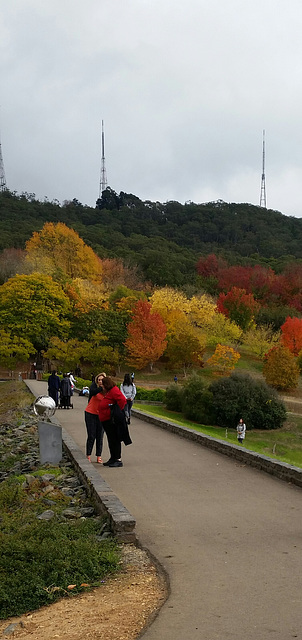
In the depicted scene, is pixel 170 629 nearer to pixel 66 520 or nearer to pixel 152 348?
pixel 66 520

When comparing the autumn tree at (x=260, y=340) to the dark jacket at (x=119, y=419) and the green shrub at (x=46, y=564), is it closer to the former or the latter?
the dark jacket at (x=119, y=419)

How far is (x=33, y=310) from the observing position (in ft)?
190

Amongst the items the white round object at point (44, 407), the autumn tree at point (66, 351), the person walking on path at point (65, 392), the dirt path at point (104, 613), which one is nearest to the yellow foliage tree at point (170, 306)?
the autumn tree at point (66, 351)

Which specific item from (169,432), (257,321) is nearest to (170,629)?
(169,432)

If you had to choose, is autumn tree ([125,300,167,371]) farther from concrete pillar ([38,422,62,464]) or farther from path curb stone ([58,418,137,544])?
path curb stone ([58,418,137,544])

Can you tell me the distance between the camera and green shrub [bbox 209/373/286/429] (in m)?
40.4

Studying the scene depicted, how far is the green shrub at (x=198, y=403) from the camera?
40.8 meters

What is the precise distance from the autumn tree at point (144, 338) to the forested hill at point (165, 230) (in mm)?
33874

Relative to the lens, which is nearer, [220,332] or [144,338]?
[144,338]

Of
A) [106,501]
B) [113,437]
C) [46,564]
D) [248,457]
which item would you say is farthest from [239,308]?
[46,564]

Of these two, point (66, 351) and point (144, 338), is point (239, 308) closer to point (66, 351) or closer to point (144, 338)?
point (144, 338)

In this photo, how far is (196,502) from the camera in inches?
351

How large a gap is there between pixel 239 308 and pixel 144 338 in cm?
1934

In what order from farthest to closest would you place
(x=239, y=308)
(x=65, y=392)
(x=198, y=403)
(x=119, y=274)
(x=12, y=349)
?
(x=119, y=274)
(x=239, y=308)
(x=12, y=349)
(x=198, y=403)
(x=65, y=392)
